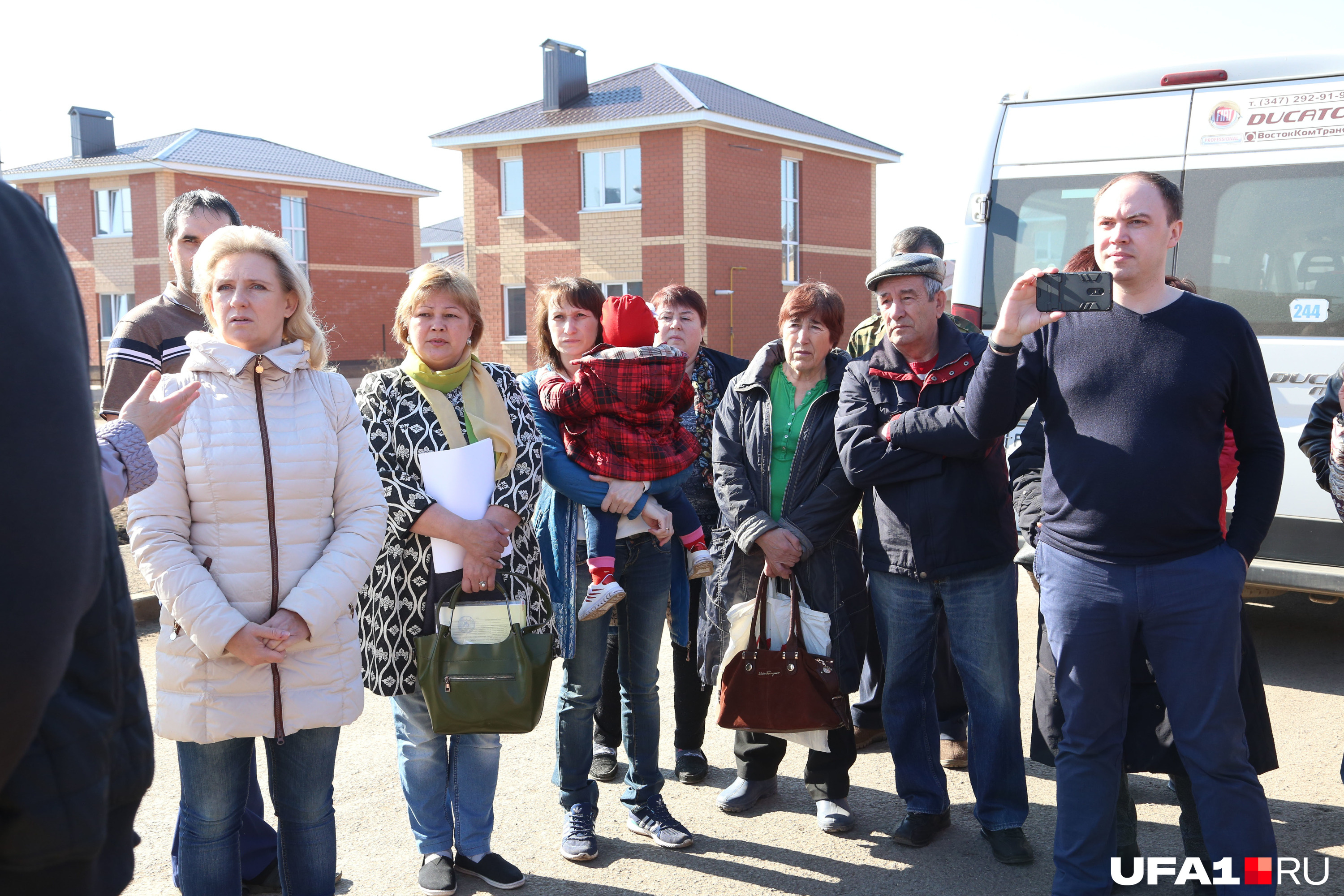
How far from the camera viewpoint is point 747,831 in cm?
395

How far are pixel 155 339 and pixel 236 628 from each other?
143 centimetres

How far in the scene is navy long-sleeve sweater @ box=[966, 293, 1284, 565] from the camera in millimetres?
2951

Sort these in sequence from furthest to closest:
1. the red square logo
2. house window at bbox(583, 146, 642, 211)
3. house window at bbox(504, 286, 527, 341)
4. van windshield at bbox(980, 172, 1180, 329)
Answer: house window at bbox(504, 286, 527, 341) < house window at bbox(583, 146, 642, 211) < van windshield at bbox(980, 172, 1180, 329) < the red square logo

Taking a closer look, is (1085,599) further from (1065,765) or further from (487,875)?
(487,875)

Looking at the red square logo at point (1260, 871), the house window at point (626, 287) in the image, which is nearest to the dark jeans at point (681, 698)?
the red square logo at point (1260, 871)

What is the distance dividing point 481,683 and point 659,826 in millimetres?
1038

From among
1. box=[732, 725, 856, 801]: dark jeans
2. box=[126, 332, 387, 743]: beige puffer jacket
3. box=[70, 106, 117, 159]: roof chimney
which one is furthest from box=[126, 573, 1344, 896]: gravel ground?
box=[70, 106, 117, 159]: roof chimney

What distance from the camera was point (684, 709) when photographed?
449 cm

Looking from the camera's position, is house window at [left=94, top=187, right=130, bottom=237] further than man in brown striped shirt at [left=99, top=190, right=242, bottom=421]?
Yes

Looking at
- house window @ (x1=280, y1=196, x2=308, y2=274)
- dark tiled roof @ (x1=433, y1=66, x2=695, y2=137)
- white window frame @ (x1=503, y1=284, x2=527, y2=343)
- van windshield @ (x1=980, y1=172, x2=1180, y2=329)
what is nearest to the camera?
van windshield @ (x1=980, y1=172, x2=1180, y2=329)

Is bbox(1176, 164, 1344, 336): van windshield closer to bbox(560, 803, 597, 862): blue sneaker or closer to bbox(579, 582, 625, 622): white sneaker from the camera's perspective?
bbox(579, 582, 625, 622): white sneaker

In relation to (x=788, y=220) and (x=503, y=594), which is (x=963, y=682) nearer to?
(x=503, y=594)

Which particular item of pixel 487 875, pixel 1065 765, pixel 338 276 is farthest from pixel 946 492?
pixel 338 276

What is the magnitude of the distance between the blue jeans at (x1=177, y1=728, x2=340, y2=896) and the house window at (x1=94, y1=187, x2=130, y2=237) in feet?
A: 133
